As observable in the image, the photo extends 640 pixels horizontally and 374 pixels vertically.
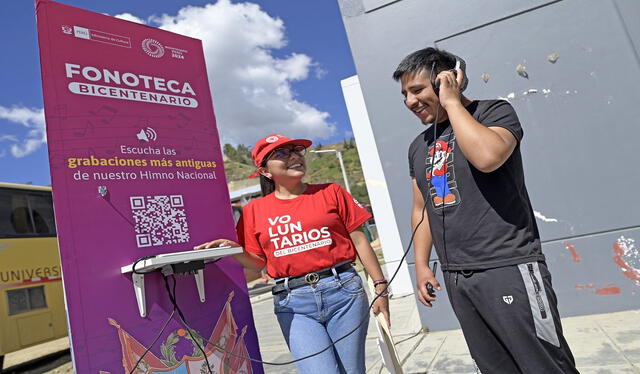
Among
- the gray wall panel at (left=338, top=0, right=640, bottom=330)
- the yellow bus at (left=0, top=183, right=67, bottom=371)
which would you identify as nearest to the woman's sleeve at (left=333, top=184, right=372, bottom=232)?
the gray wall panel at (left=338, top=0, right=640, bottom=330)

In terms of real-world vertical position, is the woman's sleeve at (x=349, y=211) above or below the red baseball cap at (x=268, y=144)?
below

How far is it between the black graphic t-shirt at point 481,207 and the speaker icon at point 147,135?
1.46m

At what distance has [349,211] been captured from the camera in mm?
2387

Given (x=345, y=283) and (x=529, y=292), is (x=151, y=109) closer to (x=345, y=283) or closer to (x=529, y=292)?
(x=345, y=283)

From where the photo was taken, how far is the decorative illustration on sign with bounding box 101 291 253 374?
191 cm

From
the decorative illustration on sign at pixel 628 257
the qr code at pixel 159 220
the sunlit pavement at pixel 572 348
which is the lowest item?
the sunlit pavement at pixel 572 348

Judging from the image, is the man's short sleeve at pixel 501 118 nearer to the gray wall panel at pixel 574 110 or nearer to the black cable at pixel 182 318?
the black cable at pixel 182 318

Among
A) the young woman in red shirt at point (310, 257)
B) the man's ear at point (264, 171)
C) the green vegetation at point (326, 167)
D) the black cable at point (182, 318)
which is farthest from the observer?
the green vegetation at point (326, 167)

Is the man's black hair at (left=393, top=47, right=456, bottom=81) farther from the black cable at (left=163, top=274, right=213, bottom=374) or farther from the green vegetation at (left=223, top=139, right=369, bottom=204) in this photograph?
the green vegetation at (left=223, top=139, right=369, bottom=204)

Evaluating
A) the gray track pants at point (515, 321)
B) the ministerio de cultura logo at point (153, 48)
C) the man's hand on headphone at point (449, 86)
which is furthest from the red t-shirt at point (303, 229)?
the ministerio de cultura logo at point (153, 48)

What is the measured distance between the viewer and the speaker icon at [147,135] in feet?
7.14

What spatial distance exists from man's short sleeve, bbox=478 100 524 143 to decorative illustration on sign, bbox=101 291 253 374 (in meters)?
1.65

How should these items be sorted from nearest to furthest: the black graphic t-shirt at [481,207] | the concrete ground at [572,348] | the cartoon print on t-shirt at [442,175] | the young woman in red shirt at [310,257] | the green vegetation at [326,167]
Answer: the black graphic t-shirt at [481,207]
the cartoon print on t-shirt at [442,175]
the young woman in red shirt at [310,257]
the concrete ground at [572,348]
the green vegetation at [326,167]

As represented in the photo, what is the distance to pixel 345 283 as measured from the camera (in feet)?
7.20
